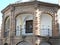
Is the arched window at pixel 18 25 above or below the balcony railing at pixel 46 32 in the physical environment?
above

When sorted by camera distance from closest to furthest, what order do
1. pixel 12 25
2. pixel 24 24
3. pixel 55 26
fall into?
pixel 55 26 → pixel 12 25 → pixel 24 24

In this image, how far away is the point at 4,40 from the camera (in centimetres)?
2750

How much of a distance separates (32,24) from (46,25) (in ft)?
5.16

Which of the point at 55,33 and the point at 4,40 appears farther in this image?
the point at 4,40

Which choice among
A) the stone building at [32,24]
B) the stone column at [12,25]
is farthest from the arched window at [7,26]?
the stone column at [12,25]

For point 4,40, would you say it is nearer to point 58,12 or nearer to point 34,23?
point 34,23

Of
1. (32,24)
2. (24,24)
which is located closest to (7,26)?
(24,24)

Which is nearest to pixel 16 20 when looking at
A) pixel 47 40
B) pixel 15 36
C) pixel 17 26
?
pixel 17 26

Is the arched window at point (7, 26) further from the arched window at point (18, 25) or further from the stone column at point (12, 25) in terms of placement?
the stone column at point (12, 25)

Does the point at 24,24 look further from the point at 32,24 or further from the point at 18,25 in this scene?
the point at 32,24

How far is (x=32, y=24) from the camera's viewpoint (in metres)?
27.2

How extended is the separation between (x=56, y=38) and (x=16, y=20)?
5.20m

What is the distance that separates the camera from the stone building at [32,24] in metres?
25.5

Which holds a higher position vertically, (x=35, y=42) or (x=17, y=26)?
(x=17, y=26)
